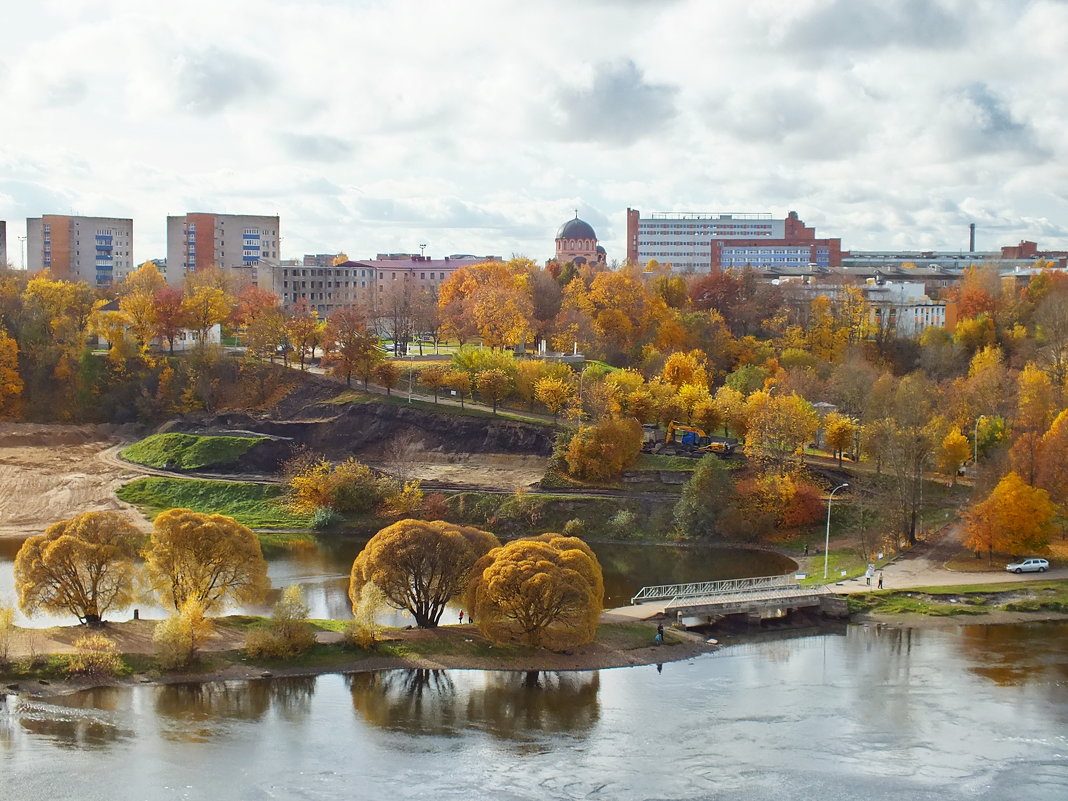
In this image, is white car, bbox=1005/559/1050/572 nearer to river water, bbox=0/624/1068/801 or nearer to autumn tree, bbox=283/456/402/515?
river water, bbox=0/624/1068/801

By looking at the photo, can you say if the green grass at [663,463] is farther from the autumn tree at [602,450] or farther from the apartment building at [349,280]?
the apartment building at [349,280]

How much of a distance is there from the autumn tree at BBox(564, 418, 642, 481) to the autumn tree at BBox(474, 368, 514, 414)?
8086 mm

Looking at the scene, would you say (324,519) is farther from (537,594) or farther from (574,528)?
(537,594)

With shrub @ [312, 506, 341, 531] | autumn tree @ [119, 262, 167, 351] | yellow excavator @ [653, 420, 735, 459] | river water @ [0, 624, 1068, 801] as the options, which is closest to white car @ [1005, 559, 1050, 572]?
river water @ [0, 624, 1068, 801]

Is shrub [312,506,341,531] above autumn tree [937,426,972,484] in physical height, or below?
below

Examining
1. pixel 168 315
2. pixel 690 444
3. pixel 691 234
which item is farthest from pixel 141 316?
pixel 691 234

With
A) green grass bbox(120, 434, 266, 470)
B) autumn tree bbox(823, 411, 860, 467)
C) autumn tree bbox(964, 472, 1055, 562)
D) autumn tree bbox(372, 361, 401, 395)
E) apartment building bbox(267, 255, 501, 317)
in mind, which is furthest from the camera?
apartment building bbox(267, 255, 501, 317)

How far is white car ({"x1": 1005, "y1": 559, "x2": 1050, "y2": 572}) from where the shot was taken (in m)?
46.4

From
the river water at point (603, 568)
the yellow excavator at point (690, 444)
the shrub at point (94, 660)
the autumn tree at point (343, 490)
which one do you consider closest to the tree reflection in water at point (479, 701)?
the river water at point (603, 568)

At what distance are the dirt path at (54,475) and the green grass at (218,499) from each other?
104 centimetres

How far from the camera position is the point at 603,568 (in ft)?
161

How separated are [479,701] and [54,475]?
3599 cm

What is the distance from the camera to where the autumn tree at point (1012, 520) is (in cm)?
4706

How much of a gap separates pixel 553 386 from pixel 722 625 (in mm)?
25593
